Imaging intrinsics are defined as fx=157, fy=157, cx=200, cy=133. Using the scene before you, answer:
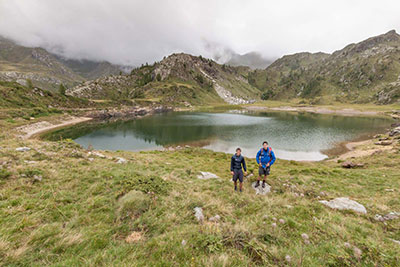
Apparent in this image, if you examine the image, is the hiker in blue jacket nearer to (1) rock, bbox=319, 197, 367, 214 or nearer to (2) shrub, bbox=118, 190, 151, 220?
(1) rock, bbox=319, 197, 367, 214

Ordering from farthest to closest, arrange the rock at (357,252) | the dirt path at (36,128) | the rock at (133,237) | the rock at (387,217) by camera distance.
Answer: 1. the dirt path at (36,128)
2. the rock at (387,217)
3. the rock at (133,237)
4. the rock at (357,252)

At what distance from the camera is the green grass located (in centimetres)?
428

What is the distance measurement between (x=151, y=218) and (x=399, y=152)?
33.2m

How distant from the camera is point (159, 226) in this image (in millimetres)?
5906

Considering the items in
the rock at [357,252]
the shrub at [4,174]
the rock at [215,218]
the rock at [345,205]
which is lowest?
the rock at [345,205]

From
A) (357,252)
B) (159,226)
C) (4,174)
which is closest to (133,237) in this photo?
(159,226)

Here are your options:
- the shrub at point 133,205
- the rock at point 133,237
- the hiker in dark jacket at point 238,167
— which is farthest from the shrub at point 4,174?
the hiker in dark jacket at point 238,167

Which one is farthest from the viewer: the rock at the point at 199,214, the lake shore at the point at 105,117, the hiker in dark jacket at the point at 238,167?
the lake shore at the point at 105,117

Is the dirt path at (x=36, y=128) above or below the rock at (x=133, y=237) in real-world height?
below

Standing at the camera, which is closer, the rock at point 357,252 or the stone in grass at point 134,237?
the rock at point 357,252

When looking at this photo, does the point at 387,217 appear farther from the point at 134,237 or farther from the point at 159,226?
the point at 134,237

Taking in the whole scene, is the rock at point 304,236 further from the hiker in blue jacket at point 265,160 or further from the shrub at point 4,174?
the shrub at point 4,174

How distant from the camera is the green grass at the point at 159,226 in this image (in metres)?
4.28

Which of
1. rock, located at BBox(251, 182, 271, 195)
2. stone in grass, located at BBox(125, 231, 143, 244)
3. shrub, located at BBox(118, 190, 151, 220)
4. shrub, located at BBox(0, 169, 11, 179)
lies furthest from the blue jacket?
shrub, located at BBox(0, 169, 11, 179)
